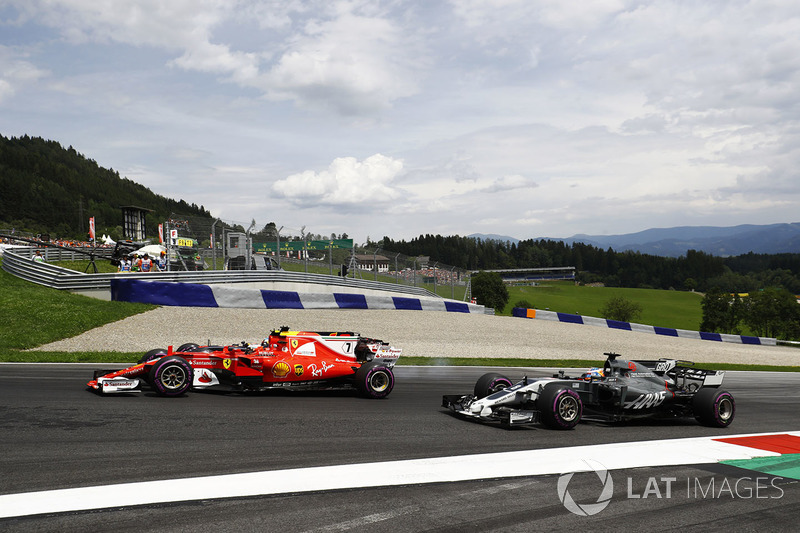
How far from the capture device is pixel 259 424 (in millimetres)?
7668

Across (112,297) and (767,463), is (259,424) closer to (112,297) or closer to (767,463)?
(767,463)

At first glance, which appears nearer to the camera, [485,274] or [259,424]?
[259,424]

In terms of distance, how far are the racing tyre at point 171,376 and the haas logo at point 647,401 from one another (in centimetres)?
698

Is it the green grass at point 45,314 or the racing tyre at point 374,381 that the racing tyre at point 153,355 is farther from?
the green grass at point 45,314

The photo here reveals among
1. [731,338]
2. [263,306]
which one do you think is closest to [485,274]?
[731,338]

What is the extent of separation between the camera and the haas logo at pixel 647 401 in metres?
8.86

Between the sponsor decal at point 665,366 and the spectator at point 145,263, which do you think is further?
the spectator at point 145,263

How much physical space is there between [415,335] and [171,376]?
42.9ft

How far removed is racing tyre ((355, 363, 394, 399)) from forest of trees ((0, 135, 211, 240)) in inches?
4326

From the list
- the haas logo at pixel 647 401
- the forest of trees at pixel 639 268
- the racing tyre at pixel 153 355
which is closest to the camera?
the haas logo at pixel 647 401

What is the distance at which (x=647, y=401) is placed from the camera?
898 cm

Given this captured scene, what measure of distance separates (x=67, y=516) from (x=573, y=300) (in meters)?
126

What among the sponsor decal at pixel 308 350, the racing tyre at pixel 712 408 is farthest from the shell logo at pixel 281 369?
the racing tyre at pixel 712 408

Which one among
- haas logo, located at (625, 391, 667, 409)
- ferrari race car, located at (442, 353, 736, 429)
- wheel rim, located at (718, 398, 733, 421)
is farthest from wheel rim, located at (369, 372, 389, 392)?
wheel rim, located at (718, 398, 733, 421)
